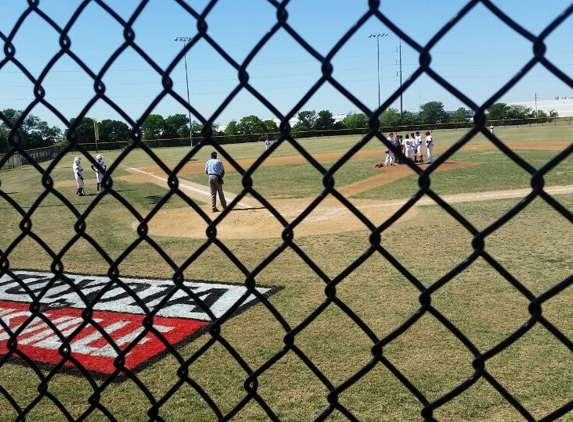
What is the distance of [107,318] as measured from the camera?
620cm

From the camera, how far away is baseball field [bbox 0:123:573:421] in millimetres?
1616

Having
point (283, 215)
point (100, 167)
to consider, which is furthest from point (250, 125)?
point (100, 167)

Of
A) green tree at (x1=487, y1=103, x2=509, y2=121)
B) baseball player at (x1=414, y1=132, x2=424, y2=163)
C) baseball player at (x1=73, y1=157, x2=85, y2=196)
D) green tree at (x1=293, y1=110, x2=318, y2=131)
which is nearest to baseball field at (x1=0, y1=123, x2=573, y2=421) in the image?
baseball player at (x1=73, y1=157, x2=85, y2=196)

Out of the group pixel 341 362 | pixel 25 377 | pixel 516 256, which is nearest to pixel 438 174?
pixel 516 256

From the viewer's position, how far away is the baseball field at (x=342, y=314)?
5.30ft

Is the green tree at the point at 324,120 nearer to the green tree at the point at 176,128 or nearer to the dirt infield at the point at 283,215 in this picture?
the green tree at the point at 176,128

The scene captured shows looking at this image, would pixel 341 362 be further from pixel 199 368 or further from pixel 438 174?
pixel 438 174

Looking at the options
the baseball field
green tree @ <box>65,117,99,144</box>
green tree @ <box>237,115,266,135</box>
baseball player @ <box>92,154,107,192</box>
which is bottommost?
the baseball field

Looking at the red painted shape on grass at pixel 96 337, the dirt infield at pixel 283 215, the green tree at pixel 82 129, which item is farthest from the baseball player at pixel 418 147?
the red painted shape on grass at pixel 96 337

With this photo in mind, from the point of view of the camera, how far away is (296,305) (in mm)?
6355

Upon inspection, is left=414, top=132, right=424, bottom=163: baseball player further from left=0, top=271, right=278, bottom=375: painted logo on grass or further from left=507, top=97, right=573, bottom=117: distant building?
left=507, top=97, right=573, bottom=117: distant building

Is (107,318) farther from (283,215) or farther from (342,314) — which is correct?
(283,215)

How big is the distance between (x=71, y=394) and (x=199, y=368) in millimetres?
1106

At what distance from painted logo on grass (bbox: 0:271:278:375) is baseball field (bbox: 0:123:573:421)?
222mm
